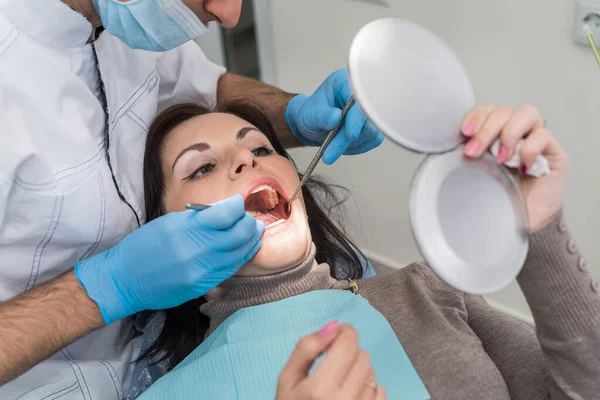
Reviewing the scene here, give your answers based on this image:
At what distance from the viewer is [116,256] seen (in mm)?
1263

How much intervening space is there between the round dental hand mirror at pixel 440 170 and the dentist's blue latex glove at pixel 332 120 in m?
0.53

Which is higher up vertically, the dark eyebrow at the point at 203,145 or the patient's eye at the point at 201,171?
the dark eyebrow at the point at 203,145

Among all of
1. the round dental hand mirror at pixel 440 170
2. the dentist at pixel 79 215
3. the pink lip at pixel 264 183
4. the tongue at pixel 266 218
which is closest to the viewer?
the round dental hand mirror at pixel 440 170

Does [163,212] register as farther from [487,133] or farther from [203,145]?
[487,133]

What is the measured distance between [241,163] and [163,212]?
0.84 ft

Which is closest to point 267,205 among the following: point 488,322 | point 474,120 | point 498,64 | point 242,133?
point 242,133

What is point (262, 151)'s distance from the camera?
1483 millimetres

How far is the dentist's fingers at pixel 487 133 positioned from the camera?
92cm

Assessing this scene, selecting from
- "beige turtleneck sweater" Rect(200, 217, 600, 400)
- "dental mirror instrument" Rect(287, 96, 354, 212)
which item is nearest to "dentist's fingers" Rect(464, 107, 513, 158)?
"beige turtleneck sweater" Rect(200, 217, 600, 400)

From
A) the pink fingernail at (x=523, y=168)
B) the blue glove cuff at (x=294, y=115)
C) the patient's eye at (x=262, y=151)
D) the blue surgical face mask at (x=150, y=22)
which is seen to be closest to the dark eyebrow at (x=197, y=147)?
the patient's eye at (x=262, y=151)

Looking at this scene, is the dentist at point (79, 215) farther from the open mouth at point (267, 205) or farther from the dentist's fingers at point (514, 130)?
the dentist's fingers at point (514, 130)

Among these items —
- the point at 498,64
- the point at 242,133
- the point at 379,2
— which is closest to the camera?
the point at 242,133

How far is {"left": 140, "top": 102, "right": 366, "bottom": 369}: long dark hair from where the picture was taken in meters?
1.51

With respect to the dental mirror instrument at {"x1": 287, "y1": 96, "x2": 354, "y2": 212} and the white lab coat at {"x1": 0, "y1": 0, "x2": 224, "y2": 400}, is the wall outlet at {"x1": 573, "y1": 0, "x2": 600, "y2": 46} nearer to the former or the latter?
the dental mirror instrument at {"x1": 287, "y1": 96, "x2": 354, "y2": 212}
